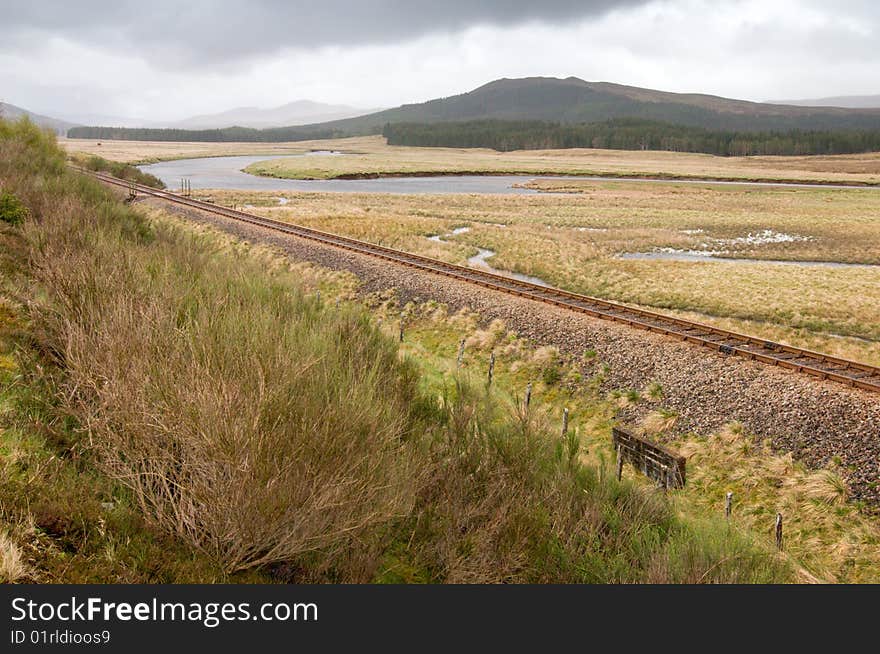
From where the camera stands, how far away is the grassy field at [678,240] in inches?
1091

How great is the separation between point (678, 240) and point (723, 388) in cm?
3680

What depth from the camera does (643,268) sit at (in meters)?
37.2

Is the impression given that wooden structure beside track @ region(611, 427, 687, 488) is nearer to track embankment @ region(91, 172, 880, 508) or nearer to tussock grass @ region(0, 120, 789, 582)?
track embankment @ region(91, 172, 880, 508)

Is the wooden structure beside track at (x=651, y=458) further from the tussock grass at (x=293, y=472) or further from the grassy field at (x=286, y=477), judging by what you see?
the tussock grass at (x=293, y=472)

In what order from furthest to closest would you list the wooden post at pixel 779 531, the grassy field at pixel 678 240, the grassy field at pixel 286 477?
the grassy field at pixel 678 240
the wooden post at pixel 779 531
the grassy field at pixel 286 477

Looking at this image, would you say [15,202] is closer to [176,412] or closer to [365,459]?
[176,412]

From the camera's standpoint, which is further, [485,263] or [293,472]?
[485,263]

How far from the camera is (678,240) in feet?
164

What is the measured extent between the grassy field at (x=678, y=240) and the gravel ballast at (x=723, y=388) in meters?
6.96

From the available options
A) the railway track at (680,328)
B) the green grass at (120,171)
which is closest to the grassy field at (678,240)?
the railway track at (680,328)

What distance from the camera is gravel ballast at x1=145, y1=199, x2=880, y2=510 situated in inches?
529

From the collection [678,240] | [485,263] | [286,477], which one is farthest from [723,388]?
[678,240]

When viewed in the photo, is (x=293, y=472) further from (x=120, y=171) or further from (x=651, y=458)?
(x=120, y=171)

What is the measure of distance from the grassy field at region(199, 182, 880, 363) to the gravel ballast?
22.8 feet
